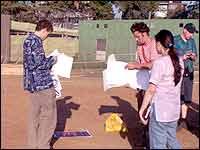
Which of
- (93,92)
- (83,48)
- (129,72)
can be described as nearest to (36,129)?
(129,72)

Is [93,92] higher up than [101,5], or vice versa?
[101,5]

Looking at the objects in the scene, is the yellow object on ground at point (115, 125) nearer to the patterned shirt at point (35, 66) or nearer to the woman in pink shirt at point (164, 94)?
the patterned shirt at point (35, 66)

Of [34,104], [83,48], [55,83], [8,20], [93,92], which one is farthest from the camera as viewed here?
[83,48]

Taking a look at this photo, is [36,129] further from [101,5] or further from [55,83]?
[101,5]

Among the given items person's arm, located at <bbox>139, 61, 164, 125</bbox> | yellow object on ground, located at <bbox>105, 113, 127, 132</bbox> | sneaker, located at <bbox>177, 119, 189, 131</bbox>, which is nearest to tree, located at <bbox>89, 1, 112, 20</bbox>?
sneaker, located at <bbox>177, 119, 189, 131</bbox>

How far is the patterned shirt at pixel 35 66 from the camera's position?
6.00 m

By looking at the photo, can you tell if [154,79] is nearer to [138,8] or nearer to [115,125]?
[115,125]

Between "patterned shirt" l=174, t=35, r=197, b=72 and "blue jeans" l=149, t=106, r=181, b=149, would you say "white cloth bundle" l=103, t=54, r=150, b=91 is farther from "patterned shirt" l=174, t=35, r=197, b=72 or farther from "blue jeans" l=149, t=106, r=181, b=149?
"blue jeans" l=149, t=106, r=181, b=149

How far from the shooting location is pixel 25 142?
23.1 ft

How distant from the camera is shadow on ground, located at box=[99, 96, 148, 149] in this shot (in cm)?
712

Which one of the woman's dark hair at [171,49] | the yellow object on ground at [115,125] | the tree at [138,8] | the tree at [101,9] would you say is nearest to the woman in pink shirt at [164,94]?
the woman's dark hair at [171,49]

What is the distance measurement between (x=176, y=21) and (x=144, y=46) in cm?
1837

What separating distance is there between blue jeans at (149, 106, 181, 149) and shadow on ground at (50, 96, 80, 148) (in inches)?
80.8

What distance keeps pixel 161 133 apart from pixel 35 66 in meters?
1.65
